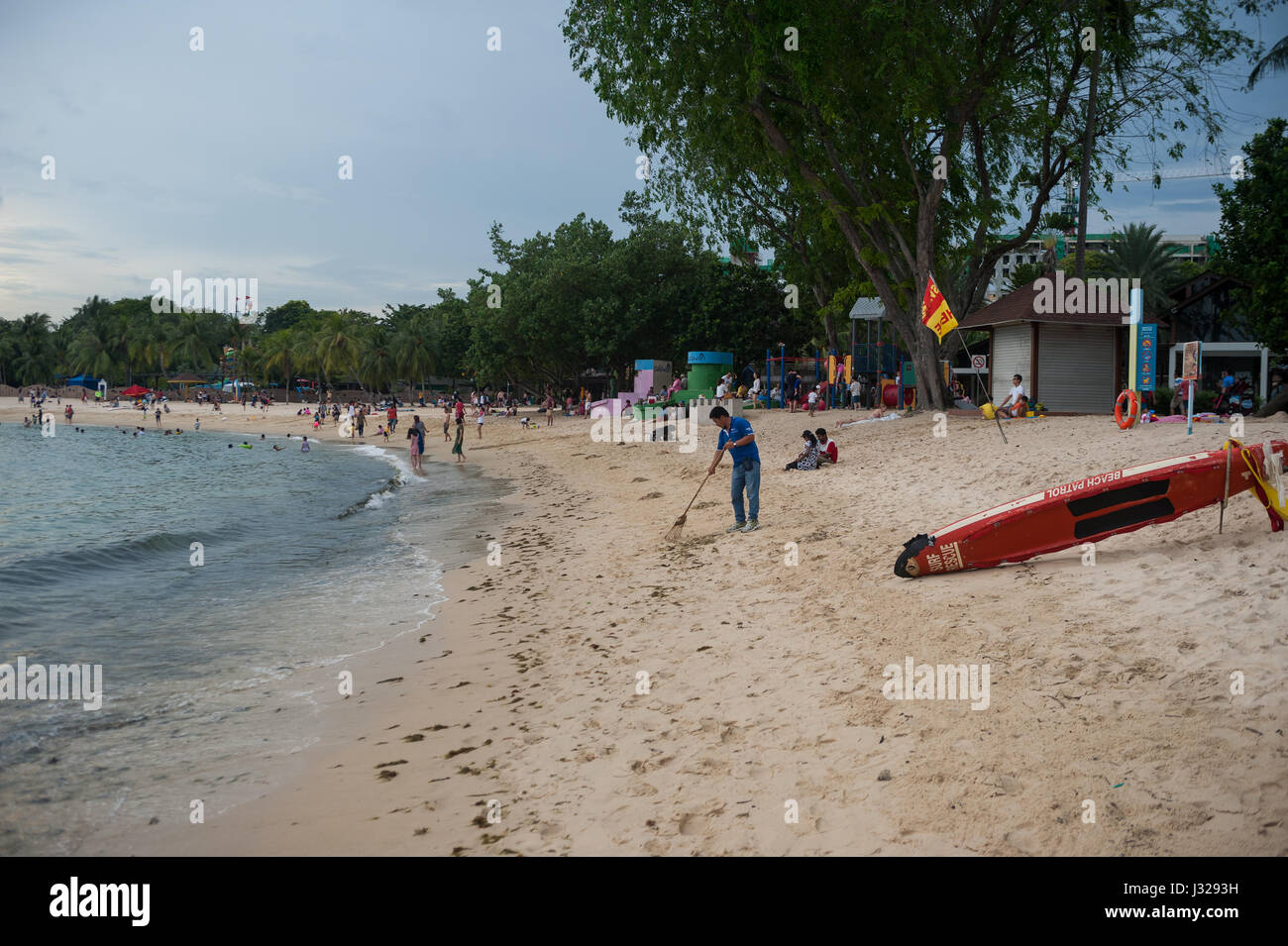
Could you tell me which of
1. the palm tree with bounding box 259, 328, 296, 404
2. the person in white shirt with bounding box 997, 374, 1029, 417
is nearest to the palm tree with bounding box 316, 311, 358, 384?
the palm tree with bounding box 259, 328, 296, 404

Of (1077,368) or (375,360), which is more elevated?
(375,360)

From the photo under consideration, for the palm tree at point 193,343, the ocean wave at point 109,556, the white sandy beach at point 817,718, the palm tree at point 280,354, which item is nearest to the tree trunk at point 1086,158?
the white sandy beach at point 817,718

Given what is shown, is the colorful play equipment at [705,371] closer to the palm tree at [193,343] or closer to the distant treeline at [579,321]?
the distant treeline at [579,321]

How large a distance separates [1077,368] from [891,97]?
8779 mm

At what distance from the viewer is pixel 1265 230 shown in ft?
64.6

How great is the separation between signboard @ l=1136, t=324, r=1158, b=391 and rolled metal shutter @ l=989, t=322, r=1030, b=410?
5.12m

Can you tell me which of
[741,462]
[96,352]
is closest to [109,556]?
[741,462]

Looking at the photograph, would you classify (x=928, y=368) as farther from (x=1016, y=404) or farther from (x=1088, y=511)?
(x=1088, y=511)

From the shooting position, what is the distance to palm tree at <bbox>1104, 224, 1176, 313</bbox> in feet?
164

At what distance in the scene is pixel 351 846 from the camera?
4289 mm

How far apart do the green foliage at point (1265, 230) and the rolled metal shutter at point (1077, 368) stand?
10.9 ft
